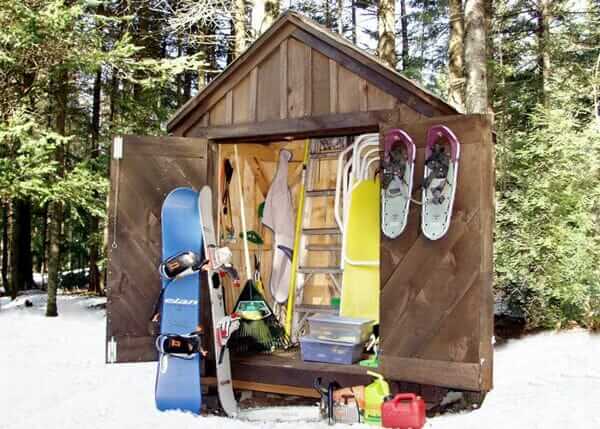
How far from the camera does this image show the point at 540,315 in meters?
8.00

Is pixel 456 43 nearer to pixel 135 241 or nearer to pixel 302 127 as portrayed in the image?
pixel 302 127

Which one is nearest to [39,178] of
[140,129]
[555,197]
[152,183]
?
[140,129]

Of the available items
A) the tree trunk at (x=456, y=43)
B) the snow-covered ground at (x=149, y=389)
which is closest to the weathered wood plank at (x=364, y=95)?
the snow-covered ground at (x=149, y=389)

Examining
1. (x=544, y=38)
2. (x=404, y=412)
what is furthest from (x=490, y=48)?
(x=404, y=412)

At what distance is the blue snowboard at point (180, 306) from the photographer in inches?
165

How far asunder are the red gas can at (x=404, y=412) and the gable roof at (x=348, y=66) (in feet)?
6.28

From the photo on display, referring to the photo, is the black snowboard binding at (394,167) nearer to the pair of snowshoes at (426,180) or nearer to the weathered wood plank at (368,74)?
the pair of snowshoes at (426,180)

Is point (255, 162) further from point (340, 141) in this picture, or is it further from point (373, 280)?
point (373, 280)

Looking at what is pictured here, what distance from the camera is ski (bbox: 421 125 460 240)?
370cm

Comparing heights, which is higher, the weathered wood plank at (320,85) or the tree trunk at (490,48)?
the tree trunk at (490,48)

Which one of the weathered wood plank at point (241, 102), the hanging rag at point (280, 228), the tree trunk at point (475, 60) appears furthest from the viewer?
the tree trunk at point (475, 60)

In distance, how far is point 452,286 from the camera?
3676 millimetres

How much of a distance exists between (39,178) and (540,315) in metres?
7.13

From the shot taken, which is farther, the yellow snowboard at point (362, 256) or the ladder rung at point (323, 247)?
the ladder rung at point (323, 247)
